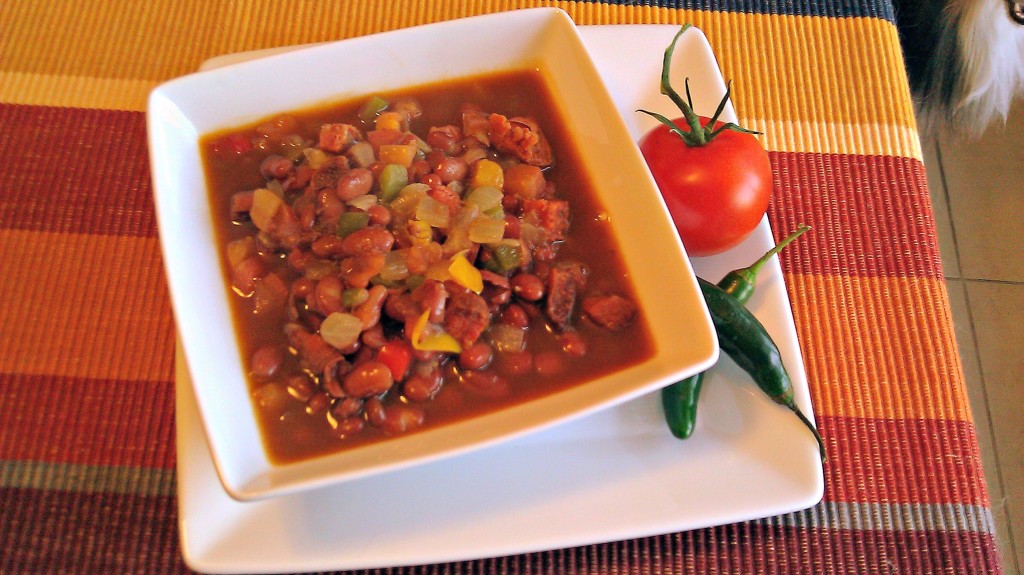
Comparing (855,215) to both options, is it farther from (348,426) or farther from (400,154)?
(348,426)

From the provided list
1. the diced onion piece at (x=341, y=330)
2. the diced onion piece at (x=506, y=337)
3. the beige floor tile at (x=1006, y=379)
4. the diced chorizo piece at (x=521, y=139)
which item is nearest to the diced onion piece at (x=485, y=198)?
the diced chorizo piece at (x=521, y=139)

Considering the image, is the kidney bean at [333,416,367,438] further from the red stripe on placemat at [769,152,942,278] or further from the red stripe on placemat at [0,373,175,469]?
the red stripe on placemat at [769,152,942,278]

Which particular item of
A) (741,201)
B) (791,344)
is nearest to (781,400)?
(791,344)

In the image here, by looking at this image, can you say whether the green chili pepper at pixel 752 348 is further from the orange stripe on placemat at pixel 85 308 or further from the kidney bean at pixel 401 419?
the orange stripe on placemat at pixel 85 308

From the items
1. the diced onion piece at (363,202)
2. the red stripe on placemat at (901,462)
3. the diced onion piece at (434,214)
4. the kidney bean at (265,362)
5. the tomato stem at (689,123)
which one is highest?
the tomato stem at (689,123)

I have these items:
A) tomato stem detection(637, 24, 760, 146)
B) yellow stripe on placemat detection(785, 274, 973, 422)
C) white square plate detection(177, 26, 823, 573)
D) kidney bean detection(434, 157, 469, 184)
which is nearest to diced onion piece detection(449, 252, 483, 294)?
kidney bean detection(434, 157, 469, 184)

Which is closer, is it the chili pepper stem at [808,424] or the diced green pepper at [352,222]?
the chili pepper stem at [808,424]

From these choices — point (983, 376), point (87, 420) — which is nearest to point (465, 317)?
point (87, 420)

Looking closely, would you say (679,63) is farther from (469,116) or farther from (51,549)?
(51,549)
